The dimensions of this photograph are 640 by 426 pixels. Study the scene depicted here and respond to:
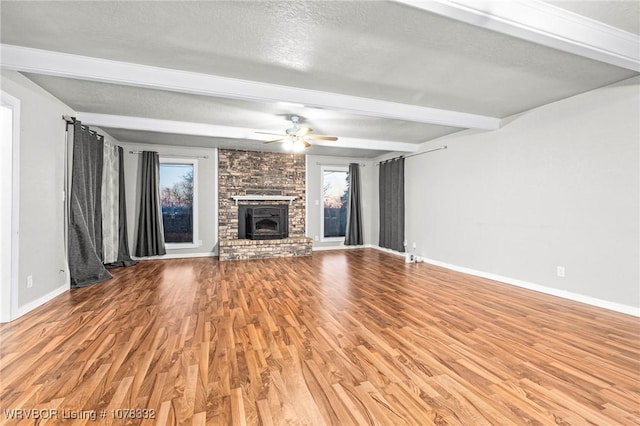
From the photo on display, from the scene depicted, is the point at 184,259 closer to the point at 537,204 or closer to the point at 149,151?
the point at 149,151

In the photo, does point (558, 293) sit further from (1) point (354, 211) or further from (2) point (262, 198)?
(2) point (262, 198)

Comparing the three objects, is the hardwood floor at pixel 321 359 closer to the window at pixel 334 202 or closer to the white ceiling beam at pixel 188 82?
the white ceiling beam at pixel 188 82

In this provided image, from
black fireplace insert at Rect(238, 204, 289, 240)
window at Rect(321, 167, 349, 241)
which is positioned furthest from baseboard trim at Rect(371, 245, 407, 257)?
black fireplace insert at Rect(238, 204, 289, 240)

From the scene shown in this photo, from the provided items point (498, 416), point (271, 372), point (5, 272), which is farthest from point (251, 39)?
point (5, 272)

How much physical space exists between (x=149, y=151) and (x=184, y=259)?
242 centimetres

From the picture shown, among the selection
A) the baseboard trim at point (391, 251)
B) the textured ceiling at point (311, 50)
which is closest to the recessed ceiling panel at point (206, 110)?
the textured ceiling at point (311, 50)

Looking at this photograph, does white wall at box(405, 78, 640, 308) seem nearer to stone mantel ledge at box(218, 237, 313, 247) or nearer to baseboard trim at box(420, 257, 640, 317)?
baseboard trim at box(420, 257, 640, 317)

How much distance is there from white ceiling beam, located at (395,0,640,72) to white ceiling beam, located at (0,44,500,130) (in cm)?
181

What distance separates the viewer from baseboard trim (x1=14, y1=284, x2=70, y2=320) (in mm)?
2944

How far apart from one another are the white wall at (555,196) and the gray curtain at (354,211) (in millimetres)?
2564

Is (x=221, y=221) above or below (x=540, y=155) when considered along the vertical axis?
below

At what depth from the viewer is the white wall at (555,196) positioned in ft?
10.3

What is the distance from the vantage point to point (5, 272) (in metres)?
2.79

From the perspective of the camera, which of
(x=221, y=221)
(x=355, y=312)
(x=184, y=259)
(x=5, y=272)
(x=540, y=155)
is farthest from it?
(x=221, y=221)
